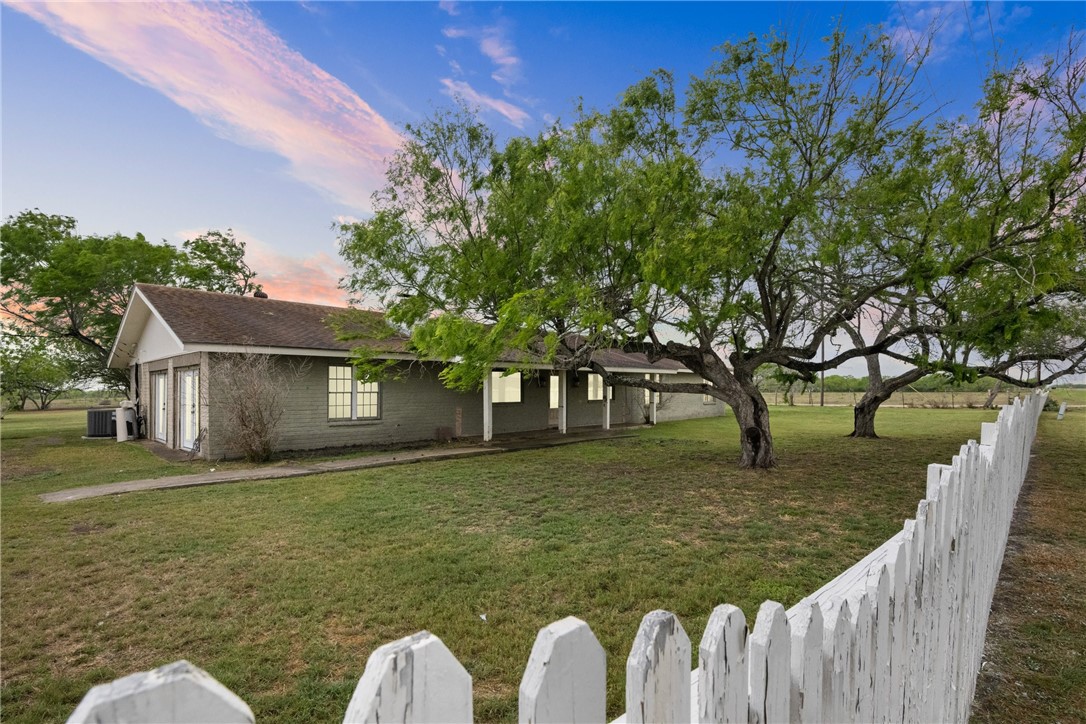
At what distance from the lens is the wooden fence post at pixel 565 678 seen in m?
0.78

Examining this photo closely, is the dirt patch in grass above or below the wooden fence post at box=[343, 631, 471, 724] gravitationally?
below

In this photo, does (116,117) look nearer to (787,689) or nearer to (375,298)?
(375,298)

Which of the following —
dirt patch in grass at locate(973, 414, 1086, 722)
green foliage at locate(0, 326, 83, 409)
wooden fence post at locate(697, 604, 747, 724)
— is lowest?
dirt patch in grass at locate(973, 414, 1086, 722)

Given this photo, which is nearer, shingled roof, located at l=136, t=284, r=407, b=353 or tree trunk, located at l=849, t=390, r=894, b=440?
shingled roof, located at l=136, t=284, r=407, b=353

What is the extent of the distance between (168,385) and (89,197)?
4.97 m

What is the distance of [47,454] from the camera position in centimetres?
1345

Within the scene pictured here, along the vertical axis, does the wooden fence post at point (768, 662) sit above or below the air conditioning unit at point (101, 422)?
above

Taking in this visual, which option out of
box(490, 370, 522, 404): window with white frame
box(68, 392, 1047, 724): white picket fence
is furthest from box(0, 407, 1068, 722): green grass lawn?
box(490, 370, 522, 404): window with white frame

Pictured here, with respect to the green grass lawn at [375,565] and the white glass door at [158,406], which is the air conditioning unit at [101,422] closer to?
the white glass door at [158,406]

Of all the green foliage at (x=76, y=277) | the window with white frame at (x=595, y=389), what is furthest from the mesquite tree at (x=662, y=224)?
the green foliage at (x=76, y=277)

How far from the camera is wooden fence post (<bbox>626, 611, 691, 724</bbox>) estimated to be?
2.93 feet

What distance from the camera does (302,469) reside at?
10.8 meters

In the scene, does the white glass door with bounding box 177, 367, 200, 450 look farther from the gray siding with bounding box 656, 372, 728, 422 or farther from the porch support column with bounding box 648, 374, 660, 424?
the gray siding with bounding box 656, 372, 728, 422

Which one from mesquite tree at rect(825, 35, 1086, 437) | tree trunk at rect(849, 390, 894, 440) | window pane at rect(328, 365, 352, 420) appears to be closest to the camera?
mesquite tree at rect(825, 35, 1086, 437)
